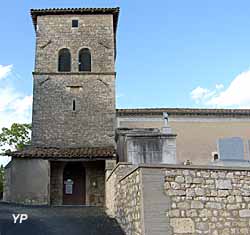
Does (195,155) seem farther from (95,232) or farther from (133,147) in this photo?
(95,232)

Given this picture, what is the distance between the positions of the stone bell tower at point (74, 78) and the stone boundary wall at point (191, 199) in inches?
520

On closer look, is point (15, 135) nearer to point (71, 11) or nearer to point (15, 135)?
point (15, 135)

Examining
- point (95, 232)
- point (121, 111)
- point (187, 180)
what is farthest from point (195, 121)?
point (187, 180)

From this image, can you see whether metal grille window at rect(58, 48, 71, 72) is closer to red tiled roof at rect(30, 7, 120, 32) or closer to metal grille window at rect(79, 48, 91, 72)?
metal grille window at rect(79, 48, 91, 72)

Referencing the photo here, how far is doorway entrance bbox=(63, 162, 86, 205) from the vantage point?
61.0 ft

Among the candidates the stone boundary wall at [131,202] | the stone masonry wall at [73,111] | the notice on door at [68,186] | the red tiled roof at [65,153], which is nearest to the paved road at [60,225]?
the stone boundary wall at [131,202]

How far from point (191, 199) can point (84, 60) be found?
16533 millimetres

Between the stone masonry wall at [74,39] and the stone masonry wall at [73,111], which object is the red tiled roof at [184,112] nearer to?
the stone masonry wall at [73,111]

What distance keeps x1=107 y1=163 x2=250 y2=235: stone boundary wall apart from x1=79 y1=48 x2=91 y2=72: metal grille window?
15.3 metres

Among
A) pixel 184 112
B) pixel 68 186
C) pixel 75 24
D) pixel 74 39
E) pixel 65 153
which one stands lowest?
pixel 68 186

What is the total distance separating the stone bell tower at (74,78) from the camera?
20094mm

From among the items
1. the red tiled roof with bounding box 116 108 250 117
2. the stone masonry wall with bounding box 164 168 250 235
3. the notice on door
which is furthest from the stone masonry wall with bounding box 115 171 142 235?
the red tiled roof with bounding box 116 108 250 117

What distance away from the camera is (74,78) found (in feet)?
69.4

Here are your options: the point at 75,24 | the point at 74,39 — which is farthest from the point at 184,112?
the point at 75,24
